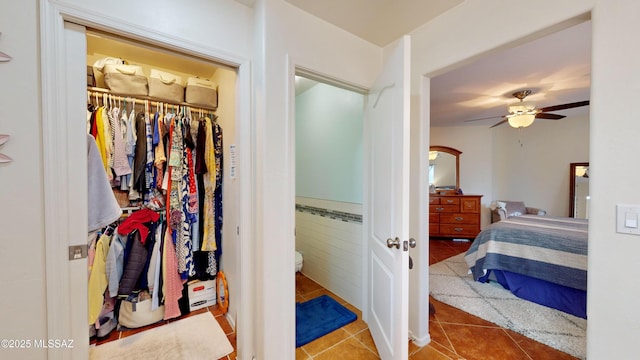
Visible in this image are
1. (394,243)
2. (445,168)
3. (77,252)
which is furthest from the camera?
(445,168)

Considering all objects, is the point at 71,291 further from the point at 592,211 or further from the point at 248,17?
the point at 592,211

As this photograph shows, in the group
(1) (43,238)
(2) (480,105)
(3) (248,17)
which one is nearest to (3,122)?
(1) (43,238)

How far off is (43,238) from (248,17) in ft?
4.99

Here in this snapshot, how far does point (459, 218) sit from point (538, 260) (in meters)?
2.41

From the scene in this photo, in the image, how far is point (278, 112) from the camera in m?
1.43

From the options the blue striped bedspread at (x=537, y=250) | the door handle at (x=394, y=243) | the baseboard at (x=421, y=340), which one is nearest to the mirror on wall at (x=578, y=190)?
the blue striped bedspread at (x=537, y=250)

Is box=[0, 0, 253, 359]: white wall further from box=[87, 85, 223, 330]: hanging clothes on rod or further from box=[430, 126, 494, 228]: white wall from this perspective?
box=[430, 126, 494, 228]: white wall

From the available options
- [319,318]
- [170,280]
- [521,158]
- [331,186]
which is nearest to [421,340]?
[319,318]

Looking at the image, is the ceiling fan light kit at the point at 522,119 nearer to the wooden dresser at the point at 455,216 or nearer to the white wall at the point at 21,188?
the wooden dresser at the point at 455,216

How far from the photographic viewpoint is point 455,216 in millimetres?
4812

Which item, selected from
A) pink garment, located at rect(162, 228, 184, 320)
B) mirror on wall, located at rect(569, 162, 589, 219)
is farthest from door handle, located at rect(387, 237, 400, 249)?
mirror on wall, located at rect(569, 162, 589, 219)

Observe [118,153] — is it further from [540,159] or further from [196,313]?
[540,159]

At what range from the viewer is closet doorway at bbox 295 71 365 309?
2277 mm

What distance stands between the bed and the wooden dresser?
1.70 meters
